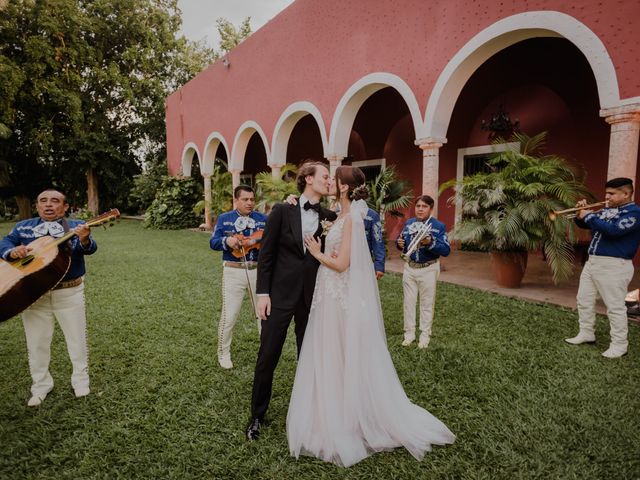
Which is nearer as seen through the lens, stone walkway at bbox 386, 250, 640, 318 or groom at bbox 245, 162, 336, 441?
groom at bbox 245, 162, 336, 441

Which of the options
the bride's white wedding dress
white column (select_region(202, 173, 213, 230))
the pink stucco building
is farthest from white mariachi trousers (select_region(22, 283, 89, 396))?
white column (select_region(202, 173, 213, 230))

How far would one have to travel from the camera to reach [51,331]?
3.54 meters

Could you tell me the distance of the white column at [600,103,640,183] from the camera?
5.41 meters

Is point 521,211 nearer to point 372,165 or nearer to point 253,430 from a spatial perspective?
point 253,430

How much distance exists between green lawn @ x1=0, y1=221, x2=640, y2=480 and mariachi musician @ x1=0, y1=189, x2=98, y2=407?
0.22 metres

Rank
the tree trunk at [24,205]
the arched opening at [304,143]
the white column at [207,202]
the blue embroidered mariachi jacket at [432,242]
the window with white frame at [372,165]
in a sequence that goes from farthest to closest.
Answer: the tree trunk at [24,205], the arched opening at [304,143], the white column at [207,202], the window with white frame at [372,165], the blue embroidered mariachi jacket at [432,242]

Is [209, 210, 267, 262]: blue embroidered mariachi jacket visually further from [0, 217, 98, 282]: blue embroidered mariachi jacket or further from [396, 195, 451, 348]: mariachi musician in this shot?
[396, 195, 451, 348]: mariachi musician

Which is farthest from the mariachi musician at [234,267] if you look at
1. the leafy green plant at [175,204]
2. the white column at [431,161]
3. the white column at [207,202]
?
the leafy green plant at [175,204]

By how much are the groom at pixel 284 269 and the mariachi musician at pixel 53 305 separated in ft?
5.43

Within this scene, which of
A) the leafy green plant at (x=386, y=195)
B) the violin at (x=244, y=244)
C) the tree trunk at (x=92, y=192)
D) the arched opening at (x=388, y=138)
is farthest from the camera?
the tree trunk at (x=92, y=192)

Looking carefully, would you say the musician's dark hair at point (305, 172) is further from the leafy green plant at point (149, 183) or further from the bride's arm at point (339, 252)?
the leafy green plant at point (149, 183)

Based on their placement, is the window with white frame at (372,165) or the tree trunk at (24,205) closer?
the window with white frame at (372,165)

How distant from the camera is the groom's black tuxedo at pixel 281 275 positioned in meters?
2.89

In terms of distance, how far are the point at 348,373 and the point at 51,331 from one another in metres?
2.66
